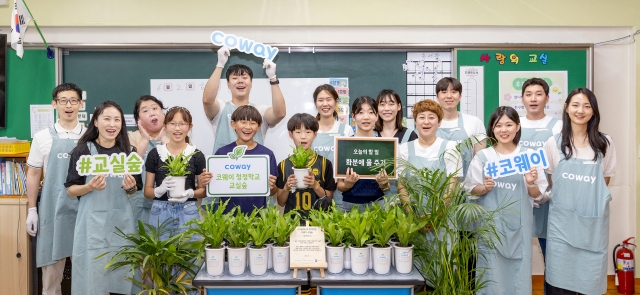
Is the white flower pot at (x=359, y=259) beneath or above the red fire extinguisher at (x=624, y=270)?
above

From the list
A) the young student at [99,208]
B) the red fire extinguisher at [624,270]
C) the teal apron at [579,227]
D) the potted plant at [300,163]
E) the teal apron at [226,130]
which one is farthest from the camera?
the red fire extinguisher at [624,270]

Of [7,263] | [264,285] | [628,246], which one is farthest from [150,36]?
[628,246]

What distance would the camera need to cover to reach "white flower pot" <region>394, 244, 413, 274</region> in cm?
266

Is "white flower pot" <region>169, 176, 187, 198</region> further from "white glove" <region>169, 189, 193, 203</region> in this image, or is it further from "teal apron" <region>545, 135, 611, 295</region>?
"teal apron" <region>545, 135, 611, 295</region>

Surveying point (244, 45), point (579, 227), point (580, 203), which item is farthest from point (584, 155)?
point (244, 45)

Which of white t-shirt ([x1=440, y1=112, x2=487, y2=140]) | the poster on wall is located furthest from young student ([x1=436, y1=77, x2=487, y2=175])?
the poster on wall

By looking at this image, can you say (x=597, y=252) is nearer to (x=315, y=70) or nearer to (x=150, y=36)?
(x=315, y=70)

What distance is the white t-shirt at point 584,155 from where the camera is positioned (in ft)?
10.5

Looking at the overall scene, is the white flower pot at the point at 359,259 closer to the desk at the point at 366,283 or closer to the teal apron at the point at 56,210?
the desk at the point at 366,283

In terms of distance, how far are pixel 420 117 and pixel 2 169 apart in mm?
3228

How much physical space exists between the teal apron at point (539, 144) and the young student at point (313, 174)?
1.43m

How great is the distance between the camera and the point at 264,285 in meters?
2.58

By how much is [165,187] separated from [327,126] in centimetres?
128

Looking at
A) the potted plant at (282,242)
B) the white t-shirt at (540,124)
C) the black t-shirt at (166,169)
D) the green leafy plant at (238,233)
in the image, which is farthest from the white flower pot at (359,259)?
the white t-shirt at (540,124)
